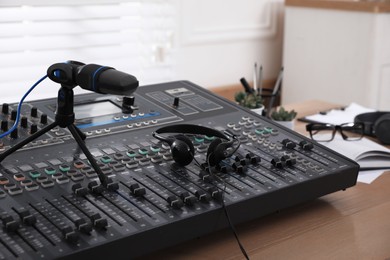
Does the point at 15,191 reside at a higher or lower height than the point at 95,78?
lower

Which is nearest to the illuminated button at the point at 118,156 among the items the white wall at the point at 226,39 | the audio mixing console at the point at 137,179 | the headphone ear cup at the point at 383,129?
the audio mixing console at the point at 137,179

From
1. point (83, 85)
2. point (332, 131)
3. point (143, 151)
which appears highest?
point (83, 85)

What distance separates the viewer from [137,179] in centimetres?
85

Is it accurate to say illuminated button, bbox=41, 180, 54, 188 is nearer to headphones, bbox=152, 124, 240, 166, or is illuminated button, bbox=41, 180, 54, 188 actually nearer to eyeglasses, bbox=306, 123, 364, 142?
headphones, bbox=152, 124, 240, 166

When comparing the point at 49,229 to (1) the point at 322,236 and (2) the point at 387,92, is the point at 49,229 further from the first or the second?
(2) the point at 387,92

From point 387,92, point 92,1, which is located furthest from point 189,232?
point 387,92

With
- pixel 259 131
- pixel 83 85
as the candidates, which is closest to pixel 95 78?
pixel 83 85

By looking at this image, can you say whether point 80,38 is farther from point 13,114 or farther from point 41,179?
point 41,179

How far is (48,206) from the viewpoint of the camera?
750 mm

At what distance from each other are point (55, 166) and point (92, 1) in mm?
1354

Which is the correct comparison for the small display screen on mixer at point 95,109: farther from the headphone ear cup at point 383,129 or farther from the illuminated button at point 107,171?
the headphone ear cup at point 383,129

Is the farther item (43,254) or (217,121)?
(217,121)

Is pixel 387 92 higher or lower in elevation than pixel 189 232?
lower

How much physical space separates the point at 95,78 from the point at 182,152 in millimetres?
203
